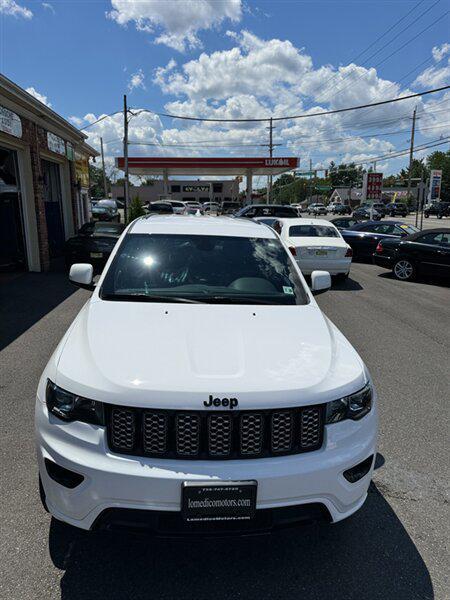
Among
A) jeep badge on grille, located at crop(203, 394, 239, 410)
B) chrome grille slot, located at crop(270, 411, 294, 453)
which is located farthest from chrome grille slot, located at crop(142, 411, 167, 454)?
chrome grille slot, located at crop(270, 411, 294, 453)

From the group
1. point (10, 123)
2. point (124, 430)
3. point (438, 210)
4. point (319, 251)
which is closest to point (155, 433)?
point (124, 430)

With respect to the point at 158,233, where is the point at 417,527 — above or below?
below

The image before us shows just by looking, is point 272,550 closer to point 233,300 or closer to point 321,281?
point 233,300

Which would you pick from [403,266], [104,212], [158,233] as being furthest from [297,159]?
[158,233]

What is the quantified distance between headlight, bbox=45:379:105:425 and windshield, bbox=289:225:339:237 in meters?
10.3

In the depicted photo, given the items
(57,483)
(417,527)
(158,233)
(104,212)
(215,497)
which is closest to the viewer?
(215,497)

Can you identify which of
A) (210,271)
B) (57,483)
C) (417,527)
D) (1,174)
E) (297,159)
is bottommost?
(417,527)

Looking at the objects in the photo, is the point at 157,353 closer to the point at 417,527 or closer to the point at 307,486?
the point at 307,486

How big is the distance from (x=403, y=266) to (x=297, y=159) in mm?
32553

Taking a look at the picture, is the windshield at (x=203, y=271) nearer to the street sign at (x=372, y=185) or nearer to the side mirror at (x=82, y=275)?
the side mirror at (x=82, y=275)

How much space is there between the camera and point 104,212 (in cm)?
3534

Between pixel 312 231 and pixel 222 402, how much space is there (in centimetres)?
1067

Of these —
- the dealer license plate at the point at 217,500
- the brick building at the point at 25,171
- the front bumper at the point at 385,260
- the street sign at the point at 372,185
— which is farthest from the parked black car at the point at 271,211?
the dealer license plate at the point at 217,500

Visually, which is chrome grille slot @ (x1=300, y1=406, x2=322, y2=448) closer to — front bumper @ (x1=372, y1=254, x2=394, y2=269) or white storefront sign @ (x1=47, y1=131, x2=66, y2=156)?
front bumper @ (x1=372, y1=254, x2=394, y2=269)
